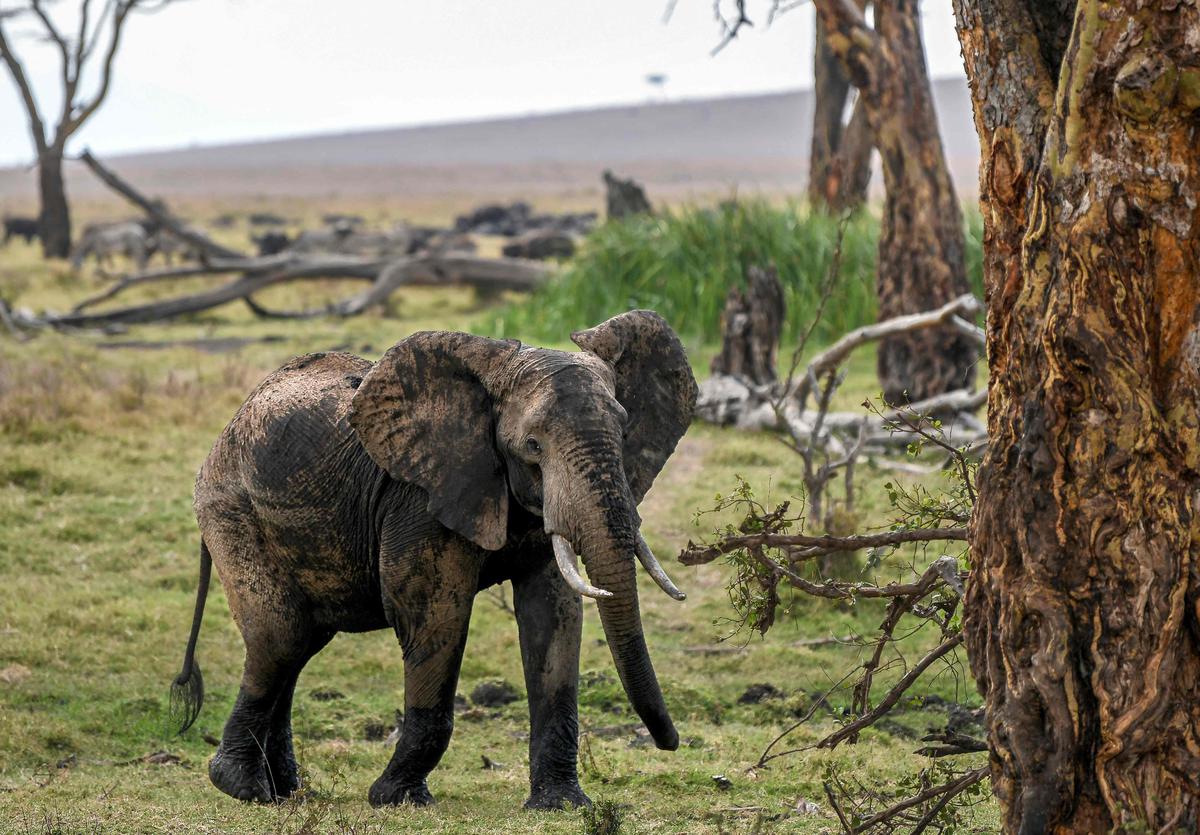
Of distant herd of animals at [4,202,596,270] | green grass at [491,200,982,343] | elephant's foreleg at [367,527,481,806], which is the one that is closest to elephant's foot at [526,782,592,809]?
elephant's foreleg at [367,527,481,806]

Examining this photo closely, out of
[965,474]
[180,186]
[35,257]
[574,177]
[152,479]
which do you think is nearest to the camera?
[965,474]

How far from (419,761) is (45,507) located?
5.21m

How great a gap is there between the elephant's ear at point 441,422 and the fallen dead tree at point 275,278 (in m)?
14.4

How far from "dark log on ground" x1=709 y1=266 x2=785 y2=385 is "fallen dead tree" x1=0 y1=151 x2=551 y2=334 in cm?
767

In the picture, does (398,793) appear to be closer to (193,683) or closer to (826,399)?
(193,683)

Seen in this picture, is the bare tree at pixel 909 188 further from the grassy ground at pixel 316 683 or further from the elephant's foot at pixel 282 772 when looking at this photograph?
the elephant's foot at pixel 282 772

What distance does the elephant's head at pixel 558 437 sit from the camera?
4688 mm

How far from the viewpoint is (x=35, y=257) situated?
114ft

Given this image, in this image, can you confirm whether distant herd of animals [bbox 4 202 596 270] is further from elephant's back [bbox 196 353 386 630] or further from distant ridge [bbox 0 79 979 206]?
distant ridge [bbox 0 79 979 206]

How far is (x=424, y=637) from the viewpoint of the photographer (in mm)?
5328

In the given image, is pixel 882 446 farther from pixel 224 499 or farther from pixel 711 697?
pixel 224 499

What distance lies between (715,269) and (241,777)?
11033 mm

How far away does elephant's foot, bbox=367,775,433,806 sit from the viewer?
17.7 feet

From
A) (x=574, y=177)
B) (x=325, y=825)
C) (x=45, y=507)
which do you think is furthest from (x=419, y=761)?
(x=574, y=177)
